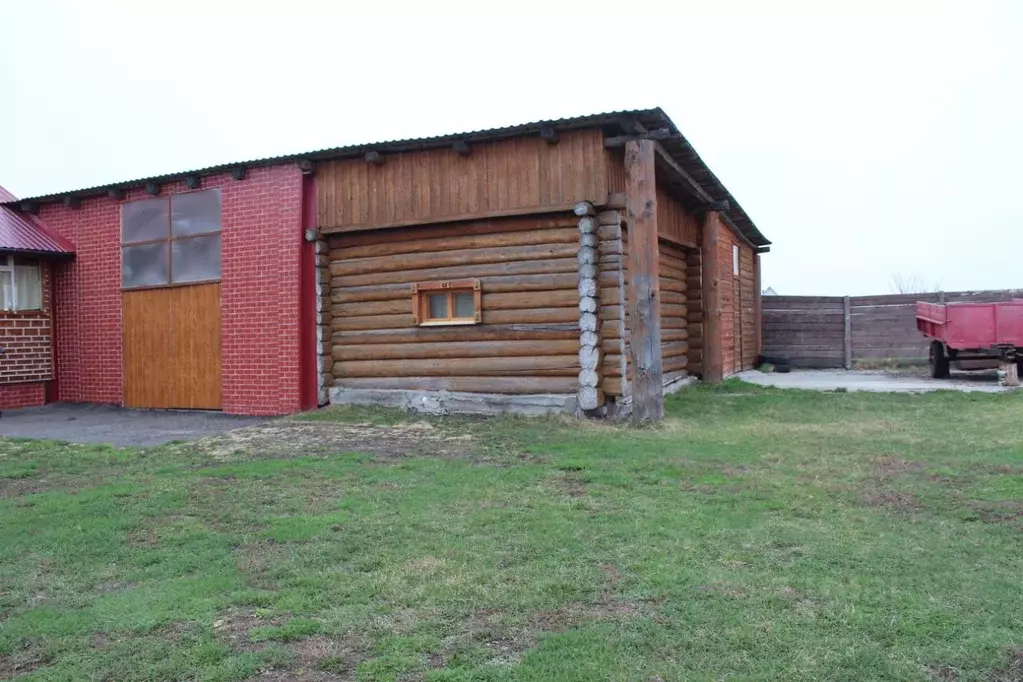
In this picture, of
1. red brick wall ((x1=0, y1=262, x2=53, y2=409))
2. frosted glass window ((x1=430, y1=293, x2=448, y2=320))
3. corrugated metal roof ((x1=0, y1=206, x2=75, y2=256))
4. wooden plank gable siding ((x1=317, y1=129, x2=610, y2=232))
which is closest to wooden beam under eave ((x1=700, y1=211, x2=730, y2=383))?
wooden plank gable siding ((x1=317, y1=129, x2=610, y2=232))

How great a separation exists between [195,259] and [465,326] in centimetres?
575

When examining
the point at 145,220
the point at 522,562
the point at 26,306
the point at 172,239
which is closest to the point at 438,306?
the point at 172,239

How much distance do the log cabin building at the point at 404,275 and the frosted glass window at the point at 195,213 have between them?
37mm

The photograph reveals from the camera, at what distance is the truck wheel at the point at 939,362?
1853 centimetres

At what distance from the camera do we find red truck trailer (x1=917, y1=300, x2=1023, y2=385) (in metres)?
16.7

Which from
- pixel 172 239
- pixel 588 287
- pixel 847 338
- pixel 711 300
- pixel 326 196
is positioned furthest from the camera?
pixel 847 338

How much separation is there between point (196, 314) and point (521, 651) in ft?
42.4

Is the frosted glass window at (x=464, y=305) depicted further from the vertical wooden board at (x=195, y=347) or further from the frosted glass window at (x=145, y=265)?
the frosted glass window at (x=145, y=265)

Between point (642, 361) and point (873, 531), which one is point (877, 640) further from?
point (642, 361)

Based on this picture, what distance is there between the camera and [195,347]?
15.5m

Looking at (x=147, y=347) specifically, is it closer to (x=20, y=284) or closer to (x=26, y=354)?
(x=26, y=354)

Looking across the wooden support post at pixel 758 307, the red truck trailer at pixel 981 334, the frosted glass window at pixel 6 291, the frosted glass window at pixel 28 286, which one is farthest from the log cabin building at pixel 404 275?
the wooden support post at pixel 758 307

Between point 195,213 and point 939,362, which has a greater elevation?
point 195,213

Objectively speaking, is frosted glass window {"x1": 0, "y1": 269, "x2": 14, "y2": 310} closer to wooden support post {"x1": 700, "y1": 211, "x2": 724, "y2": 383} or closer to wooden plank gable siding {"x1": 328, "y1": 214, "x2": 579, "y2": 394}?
wooden plank gable siding {"x1": 328, "y1": 214, "x2": 579, "y2": 394}
